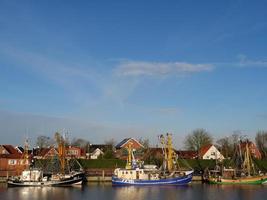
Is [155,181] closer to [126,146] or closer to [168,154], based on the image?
[168,154]

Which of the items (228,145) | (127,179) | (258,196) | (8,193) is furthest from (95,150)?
(258,196)

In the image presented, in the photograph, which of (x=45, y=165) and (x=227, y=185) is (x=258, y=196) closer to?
(x=227, y=185)

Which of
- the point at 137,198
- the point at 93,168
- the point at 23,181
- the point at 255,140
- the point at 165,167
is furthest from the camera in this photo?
the point at 255,140

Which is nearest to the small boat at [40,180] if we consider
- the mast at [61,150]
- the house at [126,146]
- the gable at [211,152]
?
the mast at [61,150]

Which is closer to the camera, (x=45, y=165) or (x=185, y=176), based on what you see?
(x=185, y=176)

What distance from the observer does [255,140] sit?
147500 millimetres

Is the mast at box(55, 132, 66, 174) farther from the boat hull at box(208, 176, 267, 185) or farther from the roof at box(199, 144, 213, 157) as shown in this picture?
the roof at box(199, 144, 213, 157)

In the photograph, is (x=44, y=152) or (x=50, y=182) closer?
(x=50, y=182)

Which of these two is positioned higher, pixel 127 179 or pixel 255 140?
pixel 255 140

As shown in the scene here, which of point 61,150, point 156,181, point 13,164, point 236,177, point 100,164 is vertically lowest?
point 156,181

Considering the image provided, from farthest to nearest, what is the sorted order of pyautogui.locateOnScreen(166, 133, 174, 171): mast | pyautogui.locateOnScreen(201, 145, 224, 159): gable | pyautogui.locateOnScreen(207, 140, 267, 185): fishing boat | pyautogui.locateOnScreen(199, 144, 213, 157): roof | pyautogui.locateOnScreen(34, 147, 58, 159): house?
pyautogui.locateOnScreen(199, 144, 213, 157): roof
pyautogui.locateOnScreen(201, 145, 224, 159): gable
pyautogui.locateOnScreen(34, 147, 58, 159): house
pyautogui.locateOnScreen(166, 133, 174, 171): mast
pyautogui.locateOnScreen(207, 140, 267, 185): fishing boat

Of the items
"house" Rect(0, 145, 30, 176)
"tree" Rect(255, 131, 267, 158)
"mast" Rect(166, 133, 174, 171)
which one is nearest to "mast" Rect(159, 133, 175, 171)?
"mast" Rect(166, 133, 174, 171)

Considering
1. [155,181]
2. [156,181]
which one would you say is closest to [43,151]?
[155,181]

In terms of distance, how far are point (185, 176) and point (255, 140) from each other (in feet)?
240
